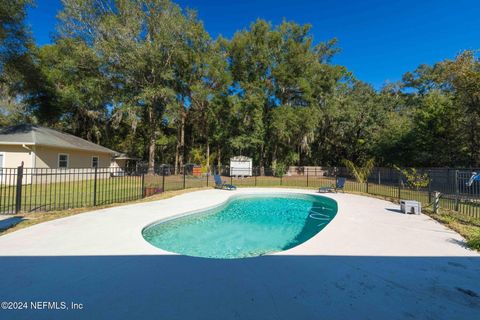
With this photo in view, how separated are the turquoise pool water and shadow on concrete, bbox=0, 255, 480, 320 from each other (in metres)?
1.92

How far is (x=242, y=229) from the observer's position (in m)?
7.22

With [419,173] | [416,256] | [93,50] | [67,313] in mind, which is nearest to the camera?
[67,313]

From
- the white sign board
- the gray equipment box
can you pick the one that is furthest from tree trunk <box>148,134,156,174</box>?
the gray equipment box

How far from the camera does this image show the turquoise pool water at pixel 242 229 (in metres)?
5.52

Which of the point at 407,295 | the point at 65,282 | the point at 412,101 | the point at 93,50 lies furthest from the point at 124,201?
the point at 412,101

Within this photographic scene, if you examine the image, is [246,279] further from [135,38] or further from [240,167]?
[135,38]

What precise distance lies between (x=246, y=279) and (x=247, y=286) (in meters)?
0.17

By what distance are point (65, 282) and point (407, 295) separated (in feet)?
13.7

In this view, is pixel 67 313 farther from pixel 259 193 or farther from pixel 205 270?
pixel 259 193

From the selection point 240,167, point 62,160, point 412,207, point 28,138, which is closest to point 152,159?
point 62,160

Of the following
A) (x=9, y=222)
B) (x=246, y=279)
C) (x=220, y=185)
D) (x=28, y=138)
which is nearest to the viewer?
(x=246, y=279)

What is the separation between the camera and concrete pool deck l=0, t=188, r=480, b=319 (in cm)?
238

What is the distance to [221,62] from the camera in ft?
77.5

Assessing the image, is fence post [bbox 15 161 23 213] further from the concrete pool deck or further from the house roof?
the house roof
